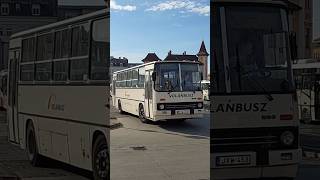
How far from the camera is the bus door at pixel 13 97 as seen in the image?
35.1 feet

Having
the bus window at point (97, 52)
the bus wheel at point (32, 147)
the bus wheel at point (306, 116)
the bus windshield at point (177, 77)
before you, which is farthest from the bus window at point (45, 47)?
the bus wheel at point (306, 116)

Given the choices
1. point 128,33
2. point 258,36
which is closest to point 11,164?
point 258,36

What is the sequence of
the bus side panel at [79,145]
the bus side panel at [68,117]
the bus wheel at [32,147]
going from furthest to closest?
the bus wheel at [32,147]
the bus side panel at [79,145]
the bus side panel at [68,117]

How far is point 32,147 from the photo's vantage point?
380 inches

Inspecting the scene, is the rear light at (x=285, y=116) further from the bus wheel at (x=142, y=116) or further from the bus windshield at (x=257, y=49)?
the bus wheel at (x=142, y=116)

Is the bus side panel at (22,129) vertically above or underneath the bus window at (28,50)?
underneath

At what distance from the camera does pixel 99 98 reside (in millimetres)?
5441

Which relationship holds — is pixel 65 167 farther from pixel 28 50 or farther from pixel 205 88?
pixel 205 88

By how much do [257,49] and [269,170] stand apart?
1098 mm

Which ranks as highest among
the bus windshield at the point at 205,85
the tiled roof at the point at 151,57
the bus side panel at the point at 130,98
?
the tiled roof at the point at 151,57

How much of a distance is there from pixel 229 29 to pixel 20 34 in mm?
6345

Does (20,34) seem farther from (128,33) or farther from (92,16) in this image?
(128,33)

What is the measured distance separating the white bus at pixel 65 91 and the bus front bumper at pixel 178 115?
0.47 m

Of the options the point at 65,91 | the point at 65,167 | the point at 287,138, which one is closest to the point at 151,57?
the point at 287,138
